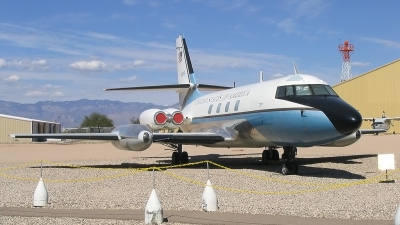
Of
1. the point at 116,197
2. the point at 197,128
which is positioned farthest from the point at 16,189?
the point at 197,128

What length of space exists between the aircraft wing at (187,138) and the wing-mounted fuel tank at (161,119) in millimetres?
2982

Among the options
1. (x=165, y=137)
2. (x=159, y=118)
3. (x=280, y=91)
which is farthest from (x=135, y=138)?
(x=280, y=91)

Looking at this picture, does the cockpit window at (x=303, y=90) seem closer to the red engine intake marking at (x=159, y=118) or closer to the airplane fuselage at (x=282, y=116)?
the airplane fuselage at (x=282, y=116)

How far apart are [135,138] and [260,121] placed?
438cm

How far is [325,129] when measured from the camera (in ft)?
50.2

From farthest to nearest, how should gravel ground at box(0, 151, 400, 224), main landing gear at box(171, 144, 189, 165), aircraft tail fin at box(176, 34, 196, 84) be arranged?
1. aircraft tail fin at box(176, 34, 196, 84)
2. main landing gear at box(171, 144, 189, 165)
3. gravel ground at box(0, 151, 400, 224)

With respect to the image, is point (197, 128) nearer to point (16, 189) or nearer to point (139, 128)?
point (139, 128)

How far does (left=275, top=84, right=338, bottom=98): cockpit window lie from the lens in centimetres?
1661

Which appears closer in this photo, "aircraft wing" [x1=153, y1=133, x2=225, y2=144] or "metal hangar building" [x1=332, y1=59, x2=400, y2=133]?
"aircraft wing" [x1=153, y1=133, x2=225, y2=144]

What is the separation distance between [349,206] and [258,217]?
2.32 m

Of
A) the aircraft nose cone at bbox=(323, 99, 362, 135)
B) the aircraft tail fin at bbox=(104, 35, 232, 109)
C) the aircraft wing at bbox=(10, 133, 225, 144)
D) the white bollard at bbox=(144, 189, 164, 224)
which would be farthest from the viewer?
the aircraft tail fin at bbox=(104, 35, 232, 109)

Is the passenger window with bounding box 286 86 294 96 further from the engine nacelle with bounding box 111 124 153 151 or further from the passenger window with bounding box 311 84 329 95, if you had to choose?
the engine nacelle with bounding box 111 124 153 151

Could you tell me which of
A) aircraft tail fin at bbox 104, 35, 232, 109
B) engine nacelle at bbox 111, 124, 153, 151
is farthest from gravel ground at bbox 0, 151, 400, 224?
aircraft tail fin at bbox 104, 35, 232, 109

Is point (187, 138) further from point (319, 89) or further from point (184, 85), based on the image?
point (184, 85)
